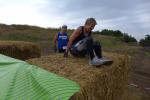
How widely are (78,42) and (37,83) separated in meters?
3.16

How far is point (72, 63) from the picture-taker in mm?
9828

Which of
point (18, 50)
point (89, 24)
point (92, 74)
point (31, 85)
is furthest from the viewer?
point (18, 50)

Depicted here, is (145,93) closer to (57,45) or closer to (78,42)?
(57,45)

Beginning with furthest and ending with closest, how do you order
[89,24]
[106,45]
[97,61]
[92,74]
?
1. [106,45]
2. [89,24]
3. [97,61]
4. [92,74]

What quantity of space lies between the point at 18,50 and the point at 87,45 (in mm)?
9409

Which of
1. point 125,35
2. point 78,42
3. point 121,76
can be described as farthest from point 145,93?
point 125,35

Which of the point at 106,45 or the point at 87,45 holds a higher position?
the point at 87,45

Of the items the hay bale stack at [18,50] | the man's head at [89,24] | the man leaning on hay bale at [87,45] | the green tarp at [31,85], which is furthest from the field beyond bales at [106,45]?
the green tarp at [31,85]

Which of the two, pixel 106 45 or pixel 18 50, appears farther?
pixel 106 45

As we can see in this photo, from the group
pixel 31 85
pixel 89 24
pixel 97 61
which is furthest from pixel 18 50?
pixel 31 85

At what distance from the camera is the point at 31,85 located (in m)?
7.32

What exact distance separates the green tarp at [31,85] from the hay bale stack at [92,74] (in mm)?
378

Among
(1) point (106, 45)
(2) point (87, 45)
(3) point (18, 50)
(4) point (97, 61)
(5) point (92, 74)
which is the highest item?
(2) point (87, 45)

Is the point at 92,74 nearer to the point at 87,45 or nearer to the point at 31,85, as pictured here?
the point at 87,45
